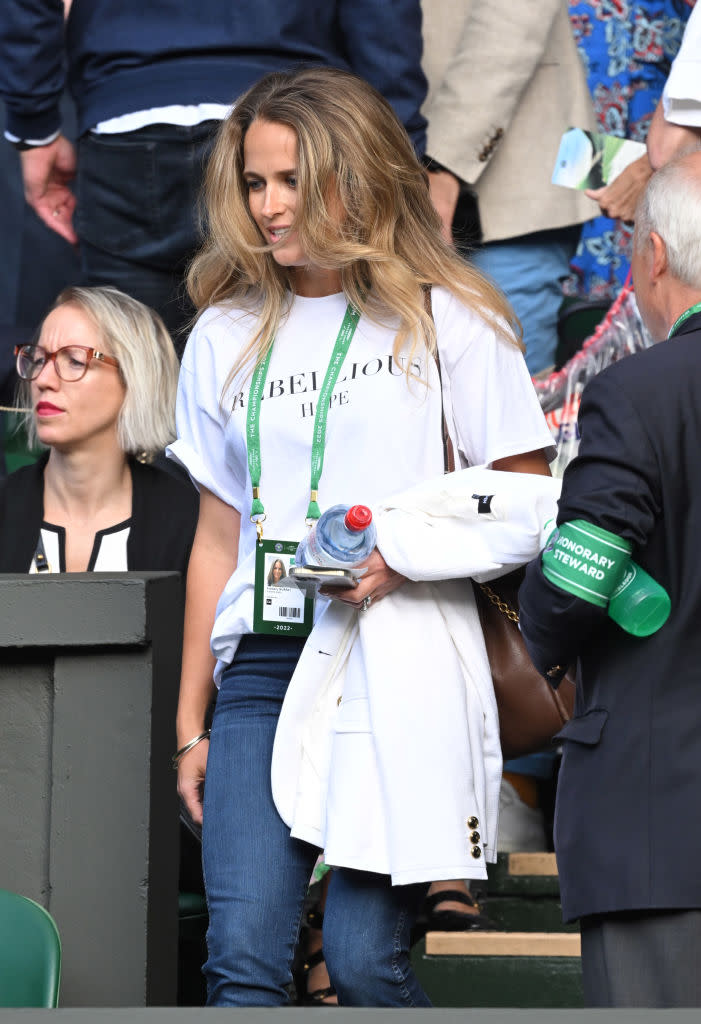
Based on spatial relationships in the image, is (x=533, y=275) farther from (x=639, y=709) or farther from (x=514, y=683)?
(x=639, y=709)

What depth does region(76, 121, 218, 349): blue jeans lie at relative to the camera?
4039 millimetres

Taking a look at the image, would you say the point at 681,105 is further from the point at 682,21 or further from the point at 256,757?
the point at 256,757

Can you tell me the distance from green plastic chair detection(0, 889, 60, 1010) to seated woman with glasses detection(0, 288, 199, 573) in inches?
78.7

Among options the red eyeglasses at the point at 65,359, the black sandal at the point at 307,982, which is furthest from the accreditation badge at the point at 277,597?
the red eyeglasses at the point at 65,359

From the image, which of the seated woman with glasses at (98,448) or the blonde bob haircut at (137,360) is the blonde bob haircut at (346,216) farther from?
the blonde bob haircut at (137,360)

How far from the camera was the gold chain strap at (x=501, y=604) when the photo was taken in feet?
7.73

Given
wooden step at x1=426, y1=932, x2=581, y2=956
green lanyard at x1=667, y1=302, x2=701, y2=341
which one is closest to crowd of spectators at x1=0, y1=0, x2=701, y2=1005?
wooden step at x1=426, y1=932, x2=581, y2=956

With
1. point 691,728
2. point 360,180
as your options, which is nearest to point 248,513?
point 360,180

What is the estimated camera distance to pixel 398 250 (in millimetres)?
2545

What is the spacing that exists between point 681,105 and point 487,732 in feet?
5.93

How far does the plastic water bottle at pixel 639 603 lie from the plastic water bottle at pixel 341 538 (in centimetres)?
47

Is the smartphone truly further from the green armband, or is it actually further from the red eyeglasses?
the red eyeglasses

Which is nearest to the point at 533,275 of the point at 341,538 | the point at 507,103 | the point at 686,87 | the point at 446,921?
the point at 507,103

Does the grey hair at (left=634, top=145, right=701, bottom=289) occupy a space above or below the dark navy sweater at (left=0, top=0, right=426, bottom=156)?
below
